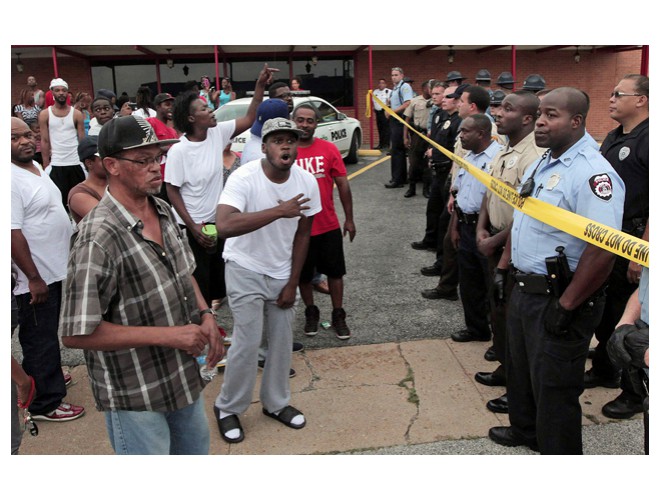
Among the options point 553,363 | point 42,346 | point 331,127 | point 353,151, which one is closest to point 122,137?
point 42,346

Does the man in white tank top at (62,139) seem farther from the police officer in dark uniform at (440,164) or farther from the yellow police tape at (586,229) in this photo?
the yellow police tape at (586,229)

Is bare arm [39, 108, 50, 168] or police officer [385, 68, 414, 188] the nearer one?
bare arm [39, 108, 50, 168]

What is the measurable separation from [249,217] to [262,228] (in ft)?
0.69

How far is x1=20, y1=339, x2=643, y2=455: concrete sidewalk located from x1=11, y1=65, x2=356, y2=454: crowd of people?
154mm

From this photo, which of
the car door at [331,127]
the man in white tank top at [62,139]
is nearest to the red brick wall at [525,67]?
the car door at [331,127]

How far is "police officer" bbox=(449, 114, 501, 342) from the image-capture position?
462cm

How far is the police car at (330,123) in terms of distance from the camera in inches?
421

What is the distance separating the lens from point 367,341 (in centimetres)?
498

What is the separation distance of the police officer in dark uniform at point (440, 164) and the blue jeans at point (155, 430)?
444 centimetres

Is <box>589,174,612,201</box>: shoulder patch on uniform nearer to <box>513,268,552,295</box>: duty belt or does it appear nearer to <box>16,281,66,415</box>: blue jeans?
<box>513,268,552,295</box>: duty belt

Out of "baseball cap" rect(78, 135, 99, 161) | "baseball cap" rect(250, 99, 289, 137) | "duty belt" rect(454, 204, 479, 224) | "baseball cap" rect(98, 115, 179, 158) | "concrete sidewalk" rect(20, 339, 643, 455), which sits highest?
"baseball cap" rect(250, 99, 289, 137)

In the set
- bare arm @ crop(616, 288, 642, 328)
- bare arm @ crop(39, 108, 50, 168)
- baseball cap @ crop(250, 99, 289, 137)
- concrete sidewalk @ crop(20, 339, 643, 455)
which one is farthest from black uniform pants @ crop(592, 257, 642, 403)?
bare arm @ crop(39, 108, 50, 168)

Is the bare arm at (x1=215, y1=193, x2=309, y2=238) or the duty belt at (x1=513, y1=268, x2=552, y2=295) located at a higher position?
the bare arm at (x1=215, y1=193, x2=309, y2=238)

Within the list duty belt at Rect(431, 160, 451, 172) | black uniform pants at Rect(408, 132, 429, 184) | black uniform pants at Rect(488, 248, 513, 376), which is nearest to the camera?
black uniform pants at Rect(488, 248, 513, 376)
